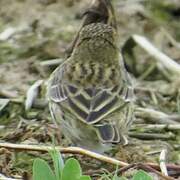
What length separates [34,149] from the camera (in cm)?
605

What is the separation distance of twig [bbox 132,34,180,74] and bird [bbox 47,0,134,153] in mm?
917

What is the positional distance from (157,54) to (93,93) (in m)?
2.27

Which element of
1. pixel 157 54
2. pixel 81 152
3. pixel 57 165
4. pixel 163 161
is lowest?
pixel 157 54

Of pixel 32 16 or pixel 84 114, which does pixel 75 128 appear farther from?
pixel 32 16

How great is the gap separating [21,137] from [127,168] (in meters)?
1.38

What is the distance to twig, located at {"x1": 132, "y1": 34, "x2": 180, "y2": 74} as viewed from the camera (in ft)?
27.7

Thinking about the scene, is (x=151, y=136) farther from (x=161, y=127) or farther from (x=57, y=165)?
(x=57, y=165)

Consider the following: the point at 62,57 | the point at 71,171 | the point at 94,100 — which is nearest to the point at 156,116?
the point at 94,100

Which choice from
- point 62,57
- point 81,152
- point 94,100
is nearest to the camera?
point 81,152

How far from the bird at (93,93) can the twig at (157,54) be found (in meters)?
0.92

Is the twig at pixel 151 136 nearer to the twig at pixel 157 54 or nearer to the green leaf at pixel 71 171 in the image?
the twig at pixel 157 54

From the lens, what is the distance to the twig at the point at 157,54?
844cm

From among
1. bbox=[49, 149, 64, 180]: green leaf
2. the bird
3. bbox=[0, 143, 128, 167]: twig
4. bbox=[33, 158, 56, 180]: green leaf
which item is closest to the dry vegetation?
bbox=[0, 143, 128, 167]: twig

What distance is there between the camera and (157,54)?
8.70m
